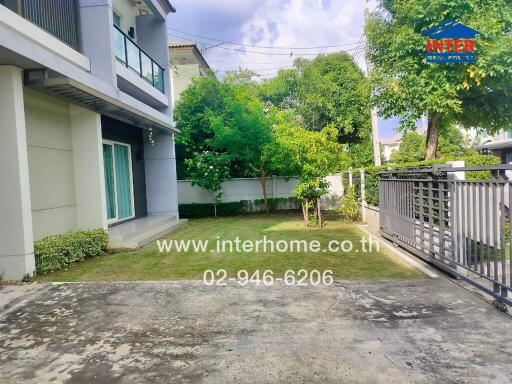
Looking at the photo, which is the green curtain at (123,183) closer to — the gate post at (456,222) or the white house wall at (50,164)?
the white house wall at (50,164)

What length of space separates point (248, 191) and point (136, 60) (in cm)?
678

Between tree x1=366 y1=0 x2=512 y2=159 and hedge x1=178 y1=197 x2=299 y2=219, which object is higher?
tree x1=366 y1=0 x2=512 y2=159

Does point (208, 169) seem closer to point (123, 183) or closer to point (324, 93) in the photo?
point (123, 183)

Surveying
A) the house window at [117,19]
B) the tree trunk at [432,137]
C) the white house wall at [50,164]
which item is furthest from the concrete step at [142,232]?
the tree trunk at [432,137]

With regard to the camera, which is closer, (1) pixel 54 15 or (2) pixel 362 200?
(1) pixel 54 15

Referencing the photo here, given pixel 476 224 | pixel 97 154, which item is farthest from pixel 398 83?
pixel 97 154

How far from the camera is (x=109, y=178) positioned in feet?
32.0

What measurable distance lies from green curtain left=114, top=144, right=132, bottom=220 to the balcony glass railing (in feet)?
7.08

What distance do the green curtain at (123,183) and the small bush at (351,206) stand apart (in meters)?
6.30

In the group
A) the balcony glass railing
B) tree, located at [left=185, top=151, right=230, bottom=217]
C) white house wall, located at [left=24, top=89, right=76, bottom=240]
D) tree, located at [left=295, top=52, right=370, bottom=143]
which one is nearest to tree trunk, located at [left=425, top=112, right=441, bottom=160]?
tree, located at [left=185, top=151, right=230, bottom=217]

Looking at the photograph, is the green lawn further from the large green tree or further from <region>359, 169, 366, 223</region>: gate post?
the large green tree

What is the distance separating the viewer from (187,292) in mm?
4621

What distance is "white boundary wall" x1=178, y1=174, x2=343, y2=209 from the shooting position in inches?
593

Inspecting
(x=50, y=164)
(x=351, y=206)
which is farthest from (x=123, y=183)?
(x=351, y=206)
